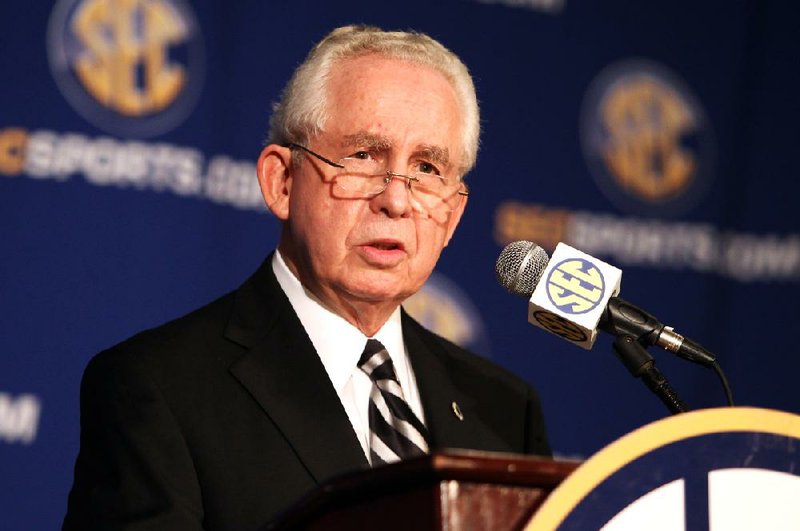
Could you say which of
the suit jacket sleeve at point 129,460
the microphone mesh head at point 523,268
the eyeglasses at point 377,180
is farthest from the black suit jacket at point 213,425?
the microphone mesh head at point 523,268

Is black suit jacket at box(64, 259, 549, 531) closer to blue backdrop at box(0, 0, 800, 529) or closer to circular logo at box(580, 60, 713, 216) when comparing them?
blue backdrop at box(0, 0, 800, 529)

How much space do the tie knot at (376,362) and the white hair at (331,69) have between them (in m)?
0.38

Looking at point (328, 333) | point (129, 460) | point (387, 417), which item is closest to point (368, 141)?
point (328, 333)

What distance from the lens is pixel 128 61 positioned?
3008 mm

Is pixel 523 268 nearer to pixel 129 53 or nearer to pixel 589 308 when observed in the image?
pixel 589 308

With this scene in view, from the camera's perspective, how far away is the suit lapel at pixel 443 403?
2.16m

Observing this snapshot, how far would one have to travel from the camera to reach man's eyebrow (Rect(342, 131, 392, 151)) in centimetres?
206

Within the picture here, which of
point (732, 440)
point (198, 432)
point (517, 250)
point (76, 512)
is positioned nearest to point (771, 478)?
point (732, 440)

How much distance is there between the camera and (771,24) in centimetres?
389

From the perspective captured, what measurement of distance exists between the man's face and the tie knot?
0.30ft

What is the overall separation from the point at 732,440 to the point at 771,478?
59mm

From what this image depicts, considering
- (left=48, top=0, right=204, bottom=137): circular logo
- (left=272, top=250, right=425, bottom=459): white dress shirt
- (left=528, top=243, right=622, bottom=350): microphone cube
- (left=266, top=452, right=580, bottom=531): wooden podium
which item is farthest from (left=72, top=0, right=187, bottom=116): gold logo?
(left=266, top=452, right=580, bottom=531): wooden podium

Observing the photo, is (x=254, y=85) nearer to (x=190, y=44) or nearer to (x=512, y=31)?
(x=190, y=44)

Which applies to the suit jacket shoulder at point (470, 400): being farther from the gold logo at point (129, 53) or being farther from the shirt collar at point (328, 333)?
the gold logo at point (129, 53)
